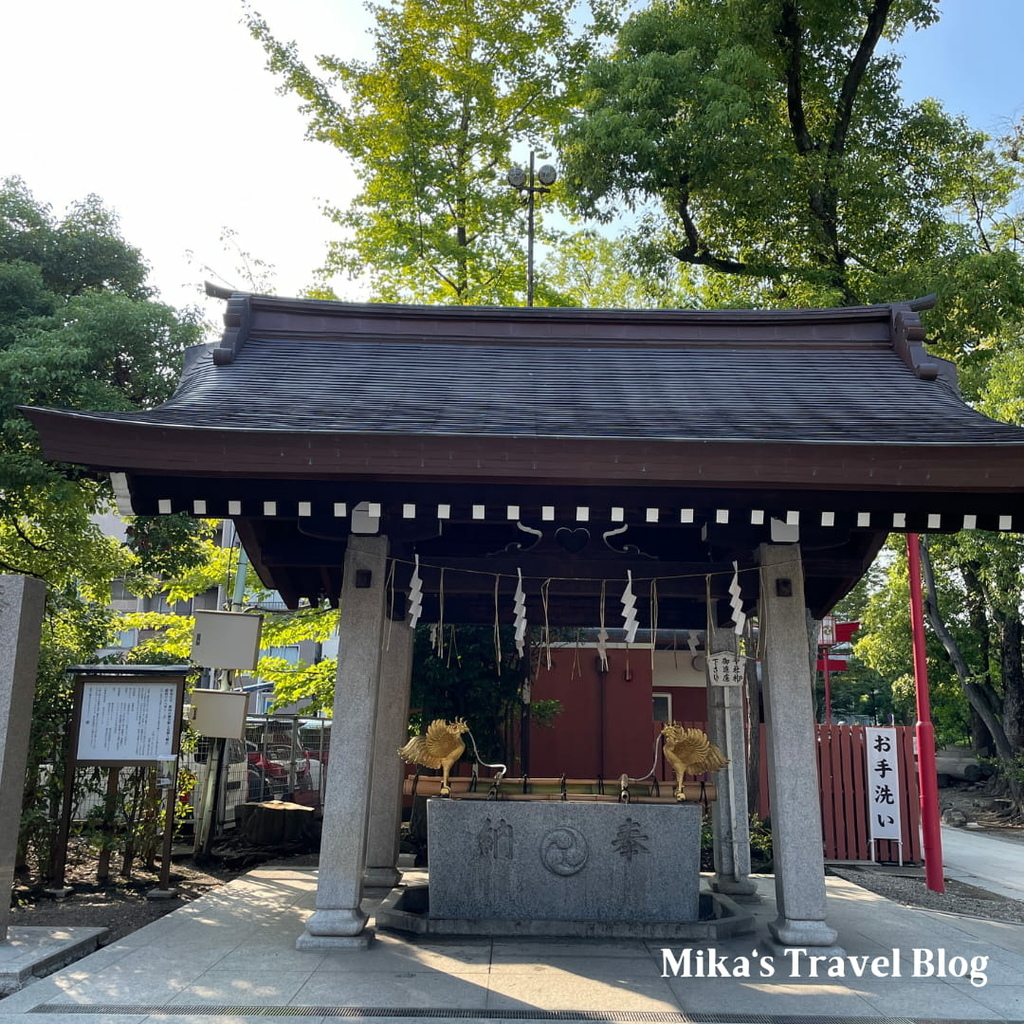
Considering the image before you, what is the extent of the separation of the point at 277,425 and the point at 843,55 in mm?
13402

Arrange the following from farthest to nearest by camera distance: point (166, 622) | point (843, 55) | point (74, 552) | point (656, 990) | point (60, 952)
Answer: point (843, 55)
point (166, 622)
point (74, 552)
point (60, 952)
point (656, 990)

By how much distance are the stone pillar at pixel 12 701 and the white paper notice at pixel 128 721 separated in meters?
1.95

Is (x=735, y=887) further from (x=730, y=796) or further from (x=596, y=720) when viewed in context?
(x=596, y=720)

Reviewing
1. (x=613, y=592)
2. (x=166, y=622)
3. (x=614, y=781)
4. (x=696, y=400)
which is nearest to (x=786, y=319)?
(x=696, y=400)

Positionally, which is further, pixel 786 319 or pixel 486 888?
pixel 786 319

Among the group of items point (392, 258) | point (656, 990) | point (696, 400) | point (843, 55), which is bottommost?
point (656, 990)

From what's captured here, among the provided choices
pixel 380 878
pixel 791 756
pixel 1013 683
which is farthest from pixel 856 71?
pixel 380 878

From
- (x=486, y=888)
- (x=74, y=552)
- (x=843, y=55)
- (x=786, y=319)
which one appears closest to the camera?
(x=486, y=888)

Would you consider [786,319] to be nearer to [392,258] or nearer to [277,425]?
[277,425]

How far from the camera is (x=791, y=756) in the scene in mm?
6098

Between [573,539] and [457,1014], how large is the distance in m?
3.42

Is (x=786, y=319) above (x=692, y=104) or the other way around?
the other way around

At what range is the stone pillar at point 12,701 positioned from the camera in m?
5.59

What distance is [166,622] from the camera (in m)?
11.8
